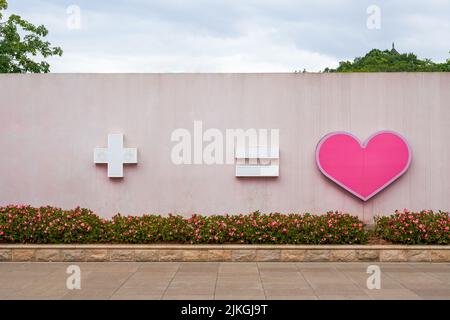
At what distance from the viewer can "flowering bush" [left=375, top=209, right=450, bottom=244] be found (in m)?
10.7

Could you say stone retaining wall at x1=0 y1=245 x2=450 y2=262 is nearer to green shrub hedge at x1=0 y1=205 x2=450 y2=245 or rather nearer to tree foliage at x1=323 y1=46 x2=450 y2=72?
green shrub hedge at x1=0 y1=205 x2=450 y2=245

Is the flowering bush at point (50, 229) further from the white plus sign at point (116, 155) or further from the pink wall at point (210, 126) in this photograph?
the white plus sign at point (116, 155)

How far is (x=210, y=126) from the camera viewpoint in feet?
41.0

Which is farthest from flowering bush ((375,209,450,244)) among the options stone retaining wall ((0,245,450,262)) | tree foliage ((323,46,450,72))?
tree foliage ((323,46,450,72))

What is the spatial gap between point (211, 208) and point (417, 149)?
491 cm

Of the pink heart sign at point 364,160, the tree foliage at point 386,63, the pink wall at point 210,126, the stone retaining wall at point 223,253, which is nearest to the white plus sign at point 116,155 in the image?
the pink wall at point 210,126

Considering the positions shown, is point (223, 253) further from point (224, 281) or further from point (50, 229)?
point (50, 229)

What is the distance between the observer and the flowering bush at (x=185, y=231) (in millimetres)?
10758

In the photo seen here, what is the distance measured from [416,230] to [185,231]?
15.0 feet

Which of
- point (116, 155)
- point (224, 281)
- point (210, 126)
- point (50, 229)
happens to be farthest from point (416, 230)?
point (50, 229)

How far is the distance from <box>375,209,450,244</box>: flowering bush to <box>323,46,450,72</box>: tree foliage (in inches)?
1540

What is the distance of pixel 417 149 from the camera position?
40.8ft

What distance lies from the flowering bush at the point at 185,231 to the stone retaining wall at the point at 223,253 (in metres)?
0.29

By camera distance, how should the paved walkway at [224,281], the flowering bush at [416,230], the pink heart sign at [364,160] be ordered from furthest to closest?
the pink heart sign at [364,160] < the flowering bush at [416,230] < the paved walkway at [224,281]
